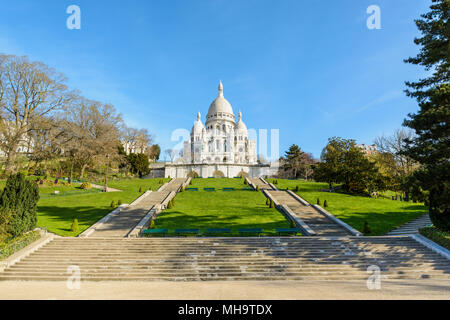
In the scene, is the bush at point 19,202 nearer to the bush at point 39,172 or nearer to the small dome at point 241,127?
the bush at point 39,172

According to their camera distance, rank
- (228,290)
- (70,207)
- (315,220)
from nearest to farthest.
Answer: (228,290), (315,220), (70,207)

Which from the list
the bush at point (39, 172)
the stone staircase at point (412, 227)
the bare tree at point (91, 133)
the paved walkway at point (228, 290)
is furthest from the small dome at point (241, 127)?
the paved walkway at point (228, 290)

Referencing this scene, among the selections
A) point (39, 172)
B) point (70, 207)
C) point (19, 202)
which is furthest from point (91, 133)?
point (19, 202)

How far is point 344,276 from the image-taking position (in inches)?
450

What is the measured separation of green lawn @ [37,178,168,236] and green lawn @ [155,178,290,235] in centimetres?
598

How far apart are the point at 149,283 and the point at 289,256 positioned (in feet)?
24.6

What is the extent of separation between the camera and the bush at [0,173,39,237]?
13.7m

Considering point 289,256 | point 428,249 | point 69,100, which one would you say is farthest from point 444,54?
point 69,100

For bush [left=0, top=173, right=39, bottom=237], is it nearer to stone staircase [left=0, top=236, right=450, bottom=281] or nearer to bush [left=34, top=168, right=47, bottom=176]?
stone staircase [left=0, top=236, right=450, bottom=281]

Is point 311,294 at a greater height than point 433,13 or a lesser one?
lesser

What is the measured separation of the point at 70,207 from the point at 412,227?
103ft

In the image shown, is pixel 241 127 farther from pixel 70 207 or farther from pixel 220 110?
pixel 70 207

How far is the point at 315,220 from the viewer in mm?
20875

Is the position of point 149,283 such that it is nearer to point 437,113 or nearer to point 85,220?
point 85,220
